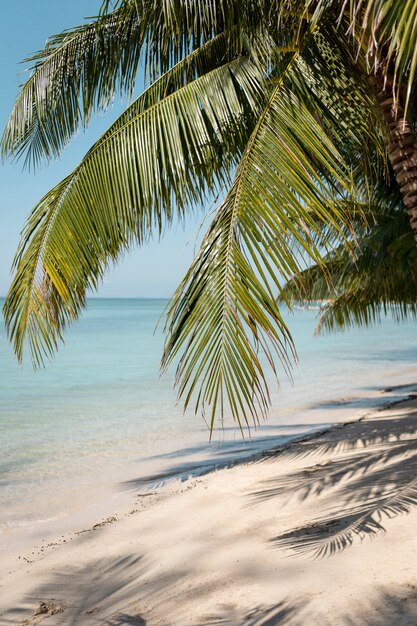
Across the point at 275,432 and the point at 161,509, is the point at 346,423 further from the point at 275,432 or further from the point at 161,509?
the point at 161,509

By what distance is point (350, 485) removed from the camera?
5223 millimetres

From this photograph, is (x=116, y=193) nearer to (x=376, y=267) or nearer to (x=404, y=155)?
(x=404, y=155)

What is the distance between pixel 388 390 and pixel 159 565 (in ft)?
34.0

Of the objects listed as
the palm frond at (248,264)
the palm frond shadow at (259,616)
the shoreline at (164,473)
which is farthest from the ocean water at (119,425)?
the palm frond shadow at (259,616)

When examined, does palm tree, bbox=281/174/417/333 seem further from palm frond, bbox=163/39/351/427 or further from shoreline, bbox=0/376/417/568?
palm frond, bbox=163/39/351/427

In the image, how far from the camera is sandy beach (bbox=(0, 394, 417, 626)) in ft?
10.8

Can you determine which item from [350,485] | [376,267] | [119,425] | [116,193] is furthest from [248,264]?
[119,425]

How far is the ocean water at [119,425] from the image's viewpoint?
24.1 ft

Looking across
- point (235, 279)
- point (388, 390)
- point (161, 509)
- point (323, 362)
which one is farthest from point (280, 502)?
point (323, 362)

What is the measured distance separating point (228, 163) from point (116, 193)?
111cm

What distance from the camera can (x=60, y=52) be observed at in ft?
18.4

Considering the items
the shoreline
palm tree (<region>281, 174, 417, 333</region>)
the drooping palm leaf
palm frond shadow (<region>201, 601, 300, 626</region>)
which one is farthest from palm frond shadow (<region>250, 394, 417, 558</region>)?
the drooping palm leaf

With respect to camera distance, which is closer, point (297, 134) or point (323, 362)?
point (297, 134)

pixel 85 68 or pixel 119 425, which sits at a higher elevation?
pixel 85 68
